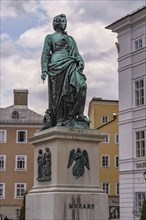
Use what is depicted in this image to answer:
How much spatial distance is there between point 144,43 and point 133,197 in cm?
1039

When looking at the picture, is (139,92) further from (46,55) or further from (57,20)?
(46,55)

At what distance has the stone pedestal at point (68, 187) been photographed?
45.3 ft

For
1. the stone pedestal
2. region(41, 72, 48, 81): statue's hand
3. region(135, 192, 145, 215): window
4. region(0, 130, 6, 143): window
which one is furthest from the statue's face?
region(0, 130, 6, 143): window

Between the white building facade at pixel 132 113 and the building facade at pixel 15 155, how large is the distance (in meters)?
24.4

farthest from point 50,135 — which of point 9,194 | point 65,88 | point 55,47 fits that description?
point 9,194

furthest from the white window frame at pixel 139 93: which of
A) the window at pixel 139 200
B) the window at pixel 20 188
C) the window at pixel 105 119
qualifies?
the window at pixel 105 119

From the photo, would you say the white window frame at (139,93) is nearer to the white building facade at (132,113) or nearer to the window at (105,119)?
the white building facade at (132,113)

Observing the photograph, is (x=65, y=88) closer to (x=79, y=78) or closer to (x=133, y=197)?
(x=79, y=78)

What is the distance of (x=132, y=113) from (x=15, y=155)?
27.2 meters

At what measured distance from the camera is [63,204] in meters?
13.8

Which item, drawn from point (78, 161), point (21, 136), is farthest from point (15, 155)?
point (78, 161)

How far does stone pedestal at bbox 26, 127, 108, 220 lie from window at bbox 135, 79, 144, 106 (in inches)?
926

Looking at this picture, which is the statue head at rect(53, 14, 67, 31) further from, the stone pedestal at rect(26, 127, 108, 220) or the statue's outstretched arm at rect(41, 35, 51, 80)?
the stone pedestal at rect(26, 127, 108, 220)

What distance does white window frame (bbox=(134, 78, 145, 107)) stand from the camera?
3781cm
